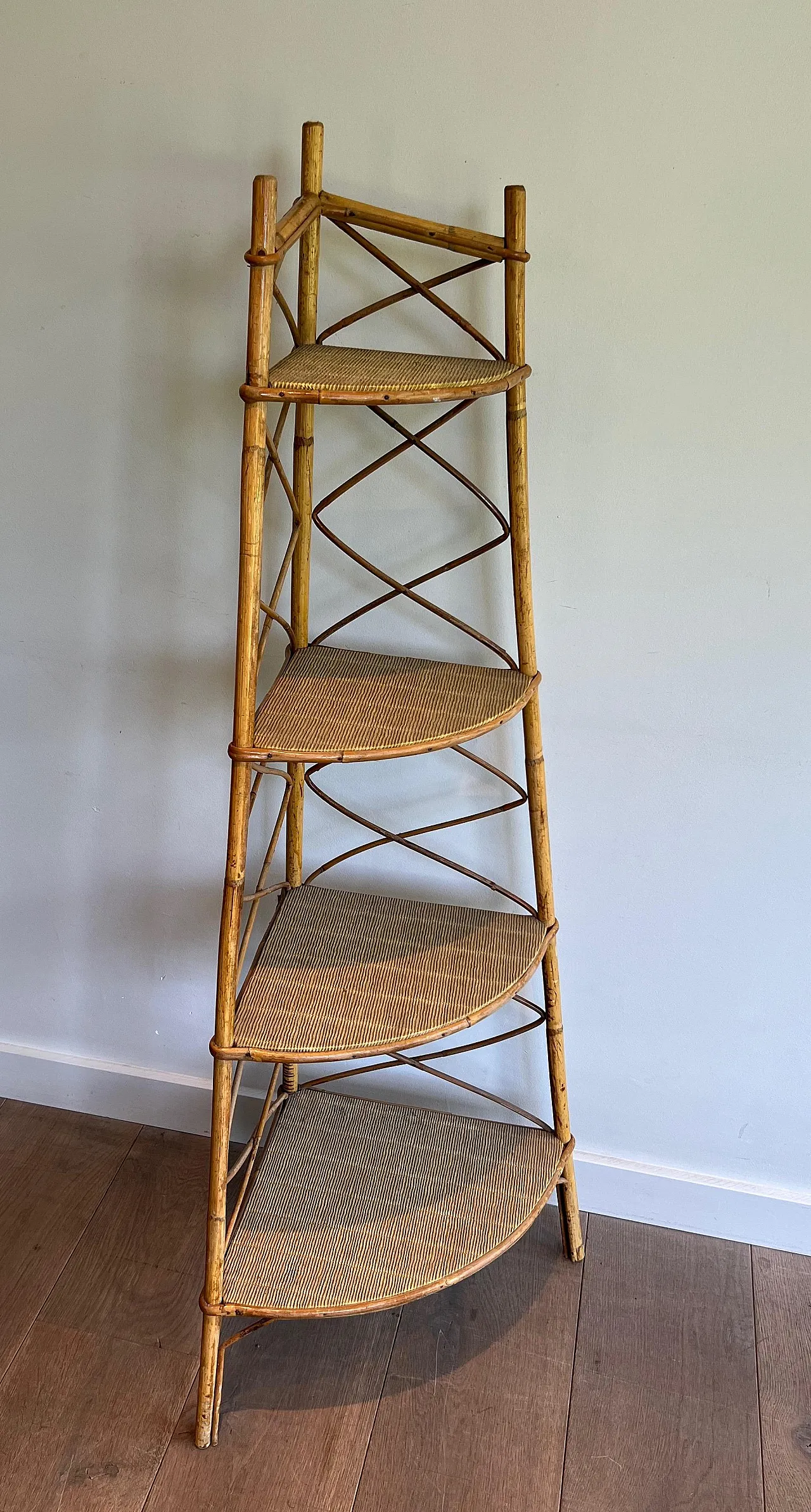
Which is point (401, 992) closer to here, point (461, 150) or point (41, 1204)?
point (41, 1204)

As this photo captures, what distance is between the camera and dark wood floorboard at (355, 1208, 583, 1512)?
1474 millimetres

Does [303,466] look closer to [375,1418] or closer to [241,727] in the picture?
[241,727]

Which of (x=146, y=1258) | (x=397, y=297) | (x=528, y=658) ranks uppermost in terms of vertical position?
(x=397, y=297)

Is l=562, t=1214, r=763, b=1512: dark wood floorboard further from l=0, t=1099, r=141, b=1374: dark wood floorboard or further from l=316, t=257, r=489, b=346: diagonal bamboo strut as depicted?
l=316, t=257, r=489, b=346: diagonal bamboo strut

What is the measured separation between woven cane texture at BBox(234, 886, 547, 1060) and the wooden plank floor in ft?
1.80

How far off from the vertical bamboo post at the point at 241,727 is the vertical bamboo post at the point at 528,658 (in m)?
0.32

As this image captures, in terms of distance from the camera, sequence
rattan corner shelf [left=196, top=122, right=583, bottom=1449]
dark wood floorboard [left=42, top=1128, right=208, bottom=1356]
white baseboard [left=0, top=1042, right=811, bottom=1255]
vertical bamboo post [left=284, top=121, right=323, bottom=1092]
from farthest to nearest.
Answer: white baseboard [left=0, top=1042, right=811, bottom=1255] < dark wood floorboard [left=42, top=1128, right=208, bottom=1356] < vertical bamboo post [left=284, top=121, right=323, bottom=1092] < rattan corner shelf [left=196, top=122, right=583, bottom=1449]

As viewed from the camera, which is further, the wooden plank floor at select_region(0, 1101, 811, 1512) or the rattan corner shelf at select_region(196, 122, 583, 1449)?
the wooden plank floor at select_region(0, 1101, 811, 1512)

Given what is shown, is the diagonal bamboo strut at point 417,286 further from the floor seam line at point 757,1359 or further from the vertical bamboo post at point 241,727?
the floor seam line at point 757,1359

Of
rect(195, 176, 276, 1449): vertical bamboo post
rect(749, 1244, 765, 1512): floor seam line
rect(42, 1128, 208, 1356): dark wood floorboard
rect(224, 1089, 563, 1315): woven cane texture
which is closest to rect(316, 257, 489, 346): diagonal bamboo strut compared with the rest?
rect(195, 176, 276, 1449): vertical bamboo post

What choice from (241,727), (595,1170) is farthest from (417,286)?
(595,1170)

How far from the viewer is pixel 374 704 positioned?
1.45 m

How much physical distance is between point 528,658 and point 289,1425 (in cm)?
105

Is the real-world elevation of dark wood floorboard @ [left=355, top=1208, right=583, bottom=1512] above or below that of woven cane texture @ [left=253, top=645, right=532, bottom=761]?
below
